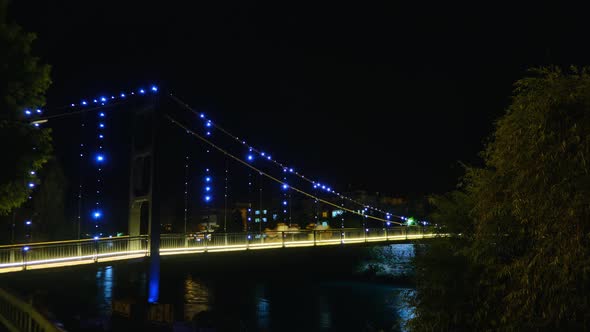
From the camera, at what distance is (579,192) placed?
513 cm

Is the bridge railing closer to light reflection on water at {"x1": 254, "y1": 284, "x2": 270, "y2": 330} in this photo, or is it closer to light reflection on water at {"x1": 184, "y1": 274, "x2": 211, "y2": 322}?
light reflection on water at {"x1": 184, "y1": 274, "x2": 211, "y2": 322}

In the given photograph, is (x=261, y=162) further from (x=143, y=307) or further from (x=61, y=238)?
(x=143, y=307)

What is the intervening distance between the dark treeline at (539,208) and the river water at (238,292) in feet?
36.5

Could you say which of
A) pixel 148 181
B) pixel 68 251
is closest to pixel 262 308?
pixel 148 181

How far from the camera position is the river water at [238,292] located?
21.8m

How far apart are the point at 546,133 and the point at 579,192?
65 centimetres

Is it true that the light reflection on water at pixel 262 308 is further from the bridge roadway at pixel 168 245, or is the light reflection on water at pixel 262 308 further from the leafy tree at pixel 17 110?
the leafy tree at pixel 17 110

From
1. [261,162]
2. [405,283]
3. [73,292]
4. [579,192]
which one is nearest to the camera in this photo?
[579,192]

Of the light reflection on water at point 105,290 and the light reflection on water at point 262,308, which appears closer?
the light reflection on water at point 105,290

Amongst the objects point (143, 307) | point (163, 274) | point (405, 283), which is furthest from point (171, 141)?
point (143, 307)

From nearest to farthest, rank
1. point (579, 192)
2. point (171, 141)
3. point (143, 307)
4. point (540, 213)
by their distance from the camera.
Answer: point (579, 192)
point (540, 213)
point (143, 307)
point (171, 141)

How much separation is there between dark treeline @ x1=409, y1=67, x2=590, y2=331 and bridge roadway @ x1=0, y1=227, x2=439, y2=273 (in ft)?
7.70

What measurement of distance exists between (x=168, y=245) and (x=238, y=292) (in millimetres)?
11787

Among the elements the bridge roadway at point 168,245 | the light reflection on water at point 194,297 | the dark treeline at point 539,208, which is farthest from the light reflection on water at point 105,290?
the dark treeline at point 539,208
